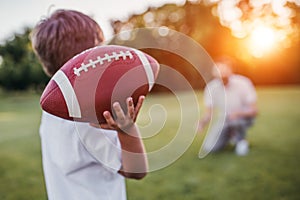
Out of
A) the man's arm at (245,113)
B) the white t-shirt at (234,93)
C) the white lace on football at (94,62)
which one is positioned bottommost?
the man's arm at (245,113)

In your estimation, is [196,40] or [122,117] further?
[196,40]

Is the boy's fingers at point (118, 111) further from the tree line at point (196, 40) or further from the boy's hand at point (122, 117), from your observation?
the tree line at point (196, 40)

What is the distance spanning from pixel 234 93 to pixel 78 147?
156 inches

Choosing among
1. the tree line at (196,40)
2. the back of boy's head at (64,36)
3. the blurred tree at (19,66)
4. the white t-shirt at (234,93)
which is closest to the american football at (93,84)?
the back of boy's head at (64,36)

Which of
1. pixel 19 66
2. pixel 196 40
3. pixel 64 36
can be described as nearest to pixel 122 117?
pixel 64 36

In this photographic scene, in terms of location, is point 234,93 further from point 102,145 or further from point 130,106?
point 130,106

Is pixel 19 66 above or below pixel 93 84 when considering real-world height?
below

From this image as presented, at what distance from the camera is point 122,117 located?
3.26 feet

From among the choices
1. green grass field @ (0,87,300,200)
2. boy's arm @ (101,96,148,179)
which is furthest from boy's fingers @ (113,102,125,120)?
green grass field @ (0,87,300,200)

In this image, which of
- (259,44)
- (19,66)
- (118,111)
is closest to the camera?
(118,111)

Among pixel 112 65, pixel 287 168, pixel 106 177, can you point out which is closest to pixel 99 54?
pixel 112 65

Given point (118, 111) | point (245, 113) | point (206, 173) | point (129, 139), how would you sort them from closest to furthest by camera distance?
point (118, 111), point (129, 139), point (206, 173), point (245, 113)

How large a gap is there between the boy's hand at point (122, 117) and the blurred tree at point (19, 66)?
1332cm

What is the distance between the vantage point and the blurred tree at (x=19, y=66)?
1452 cm
